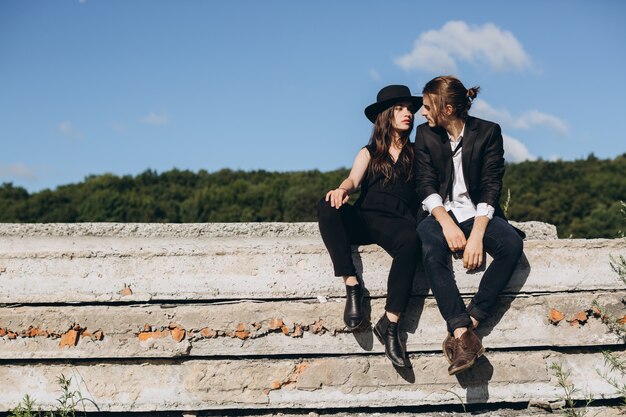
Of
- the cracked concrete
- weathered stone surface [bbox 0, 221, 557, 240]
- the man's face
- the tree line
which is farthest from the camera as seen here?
the tree line

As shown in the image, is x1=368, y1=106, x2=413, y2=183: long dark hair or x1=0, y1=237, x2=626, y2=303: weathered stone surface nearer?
x1=0, y1=237, x2=626, y2=303: weathered stone surface

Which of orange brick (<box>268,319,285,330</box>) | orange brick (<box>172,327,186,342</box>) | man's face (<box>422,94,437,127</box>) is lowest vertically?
orange brick (<box>172,327,186,342</box>)

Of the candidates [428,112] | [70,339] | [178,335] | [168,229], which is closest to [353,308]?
[178,335]

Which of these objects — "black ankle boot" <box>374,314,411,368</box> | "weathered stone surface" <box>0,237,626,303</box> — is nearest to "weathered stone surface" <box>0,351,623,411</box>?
"black ankle boot" <box>374,314,411,368</box>

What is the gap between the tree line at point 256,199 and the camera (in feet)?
40.2

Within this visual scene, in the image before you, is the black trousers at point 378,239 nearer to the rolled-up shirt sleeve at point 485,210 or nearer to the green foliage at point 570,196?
the rolled-up shirt sleeve at point 485,210

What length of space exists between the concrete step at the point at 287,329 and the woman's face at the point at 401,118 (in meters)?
1.20

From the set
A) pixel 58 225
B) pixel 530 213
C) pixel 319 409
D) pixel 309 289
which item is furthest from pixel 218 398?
pixel 530 213

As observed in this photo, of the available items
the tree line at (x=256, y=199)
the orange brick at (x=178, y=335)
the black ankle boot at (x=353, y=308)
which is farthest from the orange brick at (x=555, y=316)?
the tree line at (x=256, y=199)

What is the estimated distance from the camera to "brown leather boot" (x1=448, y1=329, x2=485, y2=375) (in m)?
3.33

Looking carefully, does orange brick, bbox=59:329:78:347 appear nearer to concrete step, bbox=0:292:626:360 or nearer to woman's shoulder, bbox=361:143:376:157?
concrete step, bbox=0:292:626:360

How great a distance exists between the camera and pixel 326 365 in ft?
12.0

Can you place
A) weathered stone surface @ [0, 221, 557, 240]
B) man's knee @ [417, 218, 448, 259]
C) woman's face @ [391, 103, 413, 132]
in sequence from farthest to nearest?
1. weathered stone surface @ [0, 221, 557, 240]
2. woman's face @ [391, 103, 413, 132]
3. man's knee @ [417, 218, 448, 259]

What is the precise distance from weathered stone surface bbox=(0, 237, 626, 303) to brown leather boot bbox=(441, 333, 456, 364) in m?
0.34
